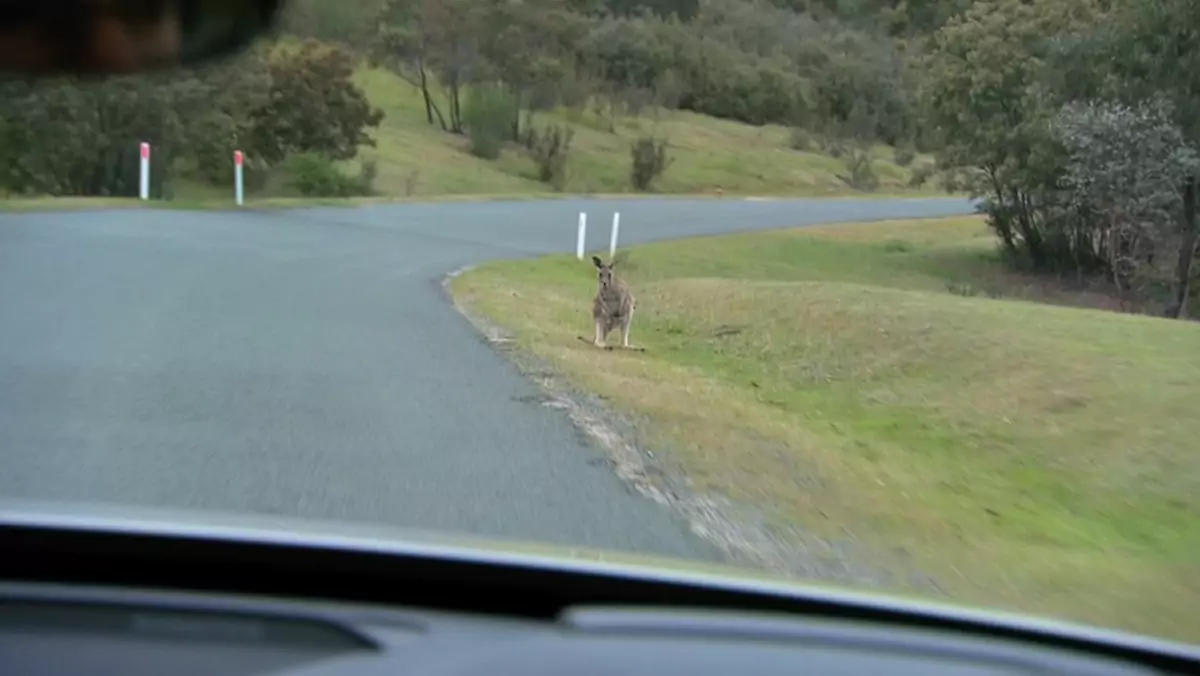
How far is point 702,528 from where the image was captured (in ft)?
26.6

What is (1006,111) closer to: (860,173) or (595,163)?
(595,163)

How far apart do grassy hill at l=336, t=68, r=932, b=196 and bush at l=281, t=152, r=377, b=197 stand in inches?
46.3

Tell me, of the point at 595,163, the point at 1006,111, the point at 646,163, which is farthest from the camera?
the point at 595,163

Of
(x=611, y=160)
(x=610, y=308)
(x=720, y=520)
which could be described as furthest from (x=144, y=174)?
(x=611, y=160)

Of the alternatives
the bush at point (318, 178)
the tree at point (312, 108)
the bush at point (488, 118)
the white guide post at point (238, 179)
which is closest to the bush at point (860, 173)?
the bush at point (488, 118)

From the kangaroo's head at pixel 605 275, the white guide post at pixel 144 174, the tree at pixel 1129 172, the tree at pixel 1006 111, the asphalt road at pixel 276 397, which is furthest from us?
the tree at pixel 1006 111

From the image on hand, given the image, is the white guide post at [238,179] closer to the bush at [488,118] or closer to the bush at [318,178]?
the bush at [318,178]

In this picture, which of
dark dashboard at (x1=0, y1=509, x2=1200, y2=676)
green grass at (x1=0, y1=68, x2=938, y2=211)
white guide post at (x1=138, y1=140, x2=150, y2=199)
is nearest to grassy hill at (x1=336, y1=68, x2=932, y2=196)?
green grass at (x1=0, y1=68, x2=938, y2=211)

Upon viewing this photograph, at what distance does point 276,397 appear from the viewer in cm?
1102

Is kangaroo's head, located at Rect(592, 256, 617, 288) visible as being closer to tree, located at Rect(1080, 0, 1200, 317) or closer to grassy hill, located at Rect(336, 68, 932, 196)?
tree, located at Rect(1080, 0, 1200, 317)

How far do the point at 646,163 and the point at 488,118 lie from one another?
14.8ft

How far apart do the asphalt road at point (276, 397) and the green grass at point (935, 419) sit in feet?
2.94

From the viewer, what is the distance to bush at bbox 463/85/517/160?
151ft

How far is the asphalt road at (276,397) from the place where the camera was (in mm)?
8195
